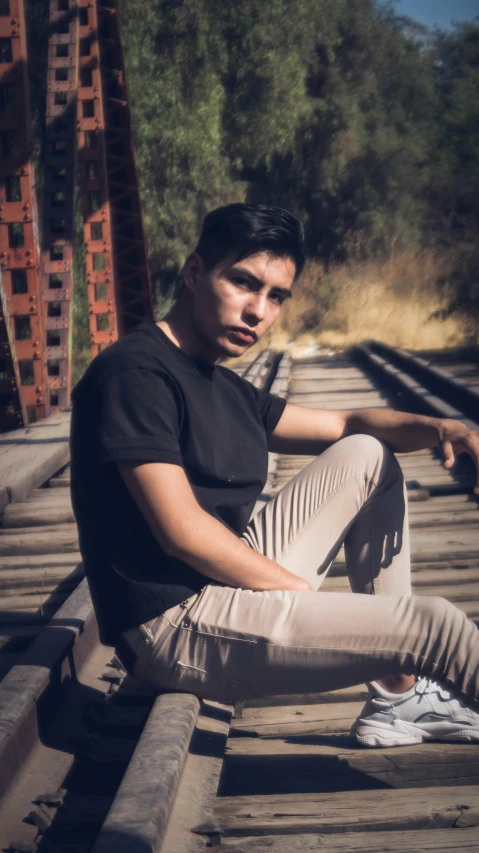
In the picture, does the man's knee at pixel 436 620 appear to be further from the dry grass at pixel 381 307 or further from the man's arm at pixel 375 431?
the dry grass at pixel 381 307

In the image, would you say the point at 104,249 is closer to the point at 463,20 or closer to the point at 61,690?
the point at 61,690

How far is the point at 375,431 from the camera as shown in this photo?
3035 mm

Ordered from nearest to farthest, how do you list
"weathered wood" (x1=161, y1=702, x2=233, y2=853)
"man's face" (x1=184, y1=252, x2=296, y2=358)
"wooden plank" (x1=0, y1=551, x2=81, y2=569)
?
1. "weathered wood" (x1=161, y1=702, x2=233, y2=853)
2. "man's face" (x1=184, y1=252, x2=296, y2=358)
3. "wooden plank" (x1=0, y1=551, x2=81, y2=569)

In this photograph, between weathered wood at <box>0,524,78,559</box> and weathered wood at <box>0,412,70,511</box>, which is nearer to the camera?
weathered wood at <box>0,524,78,559</box>

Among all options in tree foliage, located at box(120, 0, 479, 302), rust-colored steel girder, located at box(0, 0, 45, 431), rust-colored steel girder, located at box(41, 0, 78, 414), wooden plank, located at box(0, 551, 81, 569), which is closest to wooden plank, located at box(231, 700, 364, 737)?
wooden plank, located at box(0, 551, 81, 569)

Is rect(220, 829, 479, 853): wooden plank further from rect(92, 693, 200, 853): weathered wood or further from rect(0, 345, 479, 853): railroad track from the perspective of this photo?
rect(92, 693, 200, 853): weathered wood

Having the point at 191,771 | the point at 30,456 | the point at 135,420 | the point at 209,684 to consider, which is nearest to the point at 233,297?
the point at 135,420

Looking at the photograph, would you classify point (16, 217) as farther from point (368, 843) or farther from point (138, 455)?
point (368, 843)

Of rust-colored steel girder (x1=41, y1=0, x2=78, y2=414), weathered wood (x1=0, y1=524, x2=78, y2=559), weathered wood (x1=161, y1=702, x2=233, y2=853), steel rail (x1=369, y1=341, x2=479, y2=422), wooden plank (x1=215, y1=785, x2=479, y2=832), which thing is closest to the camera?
weathered wood (x1=161, y1=702, x2=233, y2=853)

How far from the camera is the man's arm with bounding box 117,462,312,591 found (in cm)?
212

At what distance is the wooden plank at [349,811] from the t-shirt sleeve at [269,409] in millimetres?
1102

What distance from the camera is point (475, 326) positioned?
56.5ft

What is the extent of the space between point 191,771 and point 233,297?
1109 millimetres

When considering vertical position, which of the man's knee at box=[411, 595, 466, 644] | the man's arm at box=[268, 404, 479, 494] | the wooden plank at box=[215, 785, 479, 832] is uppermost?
the man's arm at box=[268, 404, 479, 494]
